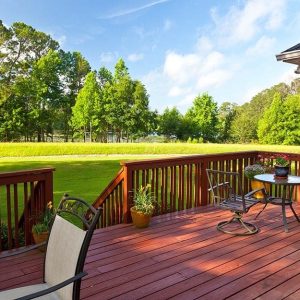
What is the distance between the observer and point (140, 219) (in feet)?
13.8

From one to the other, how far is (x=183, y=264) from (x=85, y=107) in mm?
32195

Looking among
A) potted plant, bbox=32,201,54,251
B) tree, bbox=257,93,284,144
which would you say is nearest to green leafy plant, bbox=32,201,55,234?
potted plant, bbox=32,201,54,251

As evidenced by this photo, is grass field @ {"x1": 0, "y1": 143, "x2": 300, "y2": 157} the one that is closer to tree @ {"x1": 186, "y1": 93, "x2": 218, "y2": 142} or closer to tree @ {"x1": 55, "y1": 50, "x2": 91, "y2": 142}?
tree @ {"x1": 55, "y1": 50, "x2": 91, "y2": 142}

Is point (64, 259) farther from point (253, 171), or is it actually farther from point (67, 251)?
point (253, 171)

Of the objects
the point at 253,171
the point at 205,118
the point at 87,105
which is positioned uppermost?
the point at 87,105

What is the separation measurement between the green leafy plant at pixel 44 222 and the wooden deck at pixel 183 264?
0.85ft

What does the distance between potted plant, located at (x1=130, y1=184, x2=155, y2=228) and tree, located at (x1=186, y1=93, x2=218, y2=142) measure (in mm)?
36526

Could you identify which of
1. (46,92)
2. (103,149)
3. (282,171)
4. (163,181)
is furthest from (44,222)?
(46,92)

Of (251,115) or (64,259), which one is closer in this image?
(64,259)

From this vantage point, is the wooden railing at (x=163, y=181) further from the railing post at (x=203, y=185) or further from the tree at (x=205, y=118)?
the tree at (x=205, y=118)

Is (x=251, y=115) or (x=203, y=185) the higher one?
(x=251, y=115)

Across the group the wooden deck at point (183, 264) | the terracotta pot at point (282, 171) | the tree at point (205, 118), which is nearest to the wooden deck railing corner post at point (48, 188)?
the wooden deck at point (183, 264)

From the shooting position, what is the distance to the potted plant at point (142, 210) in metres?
4.22

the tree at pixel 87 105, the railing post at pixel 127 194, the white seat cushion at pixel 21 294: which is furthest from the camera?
the tree at pixel 87 105
